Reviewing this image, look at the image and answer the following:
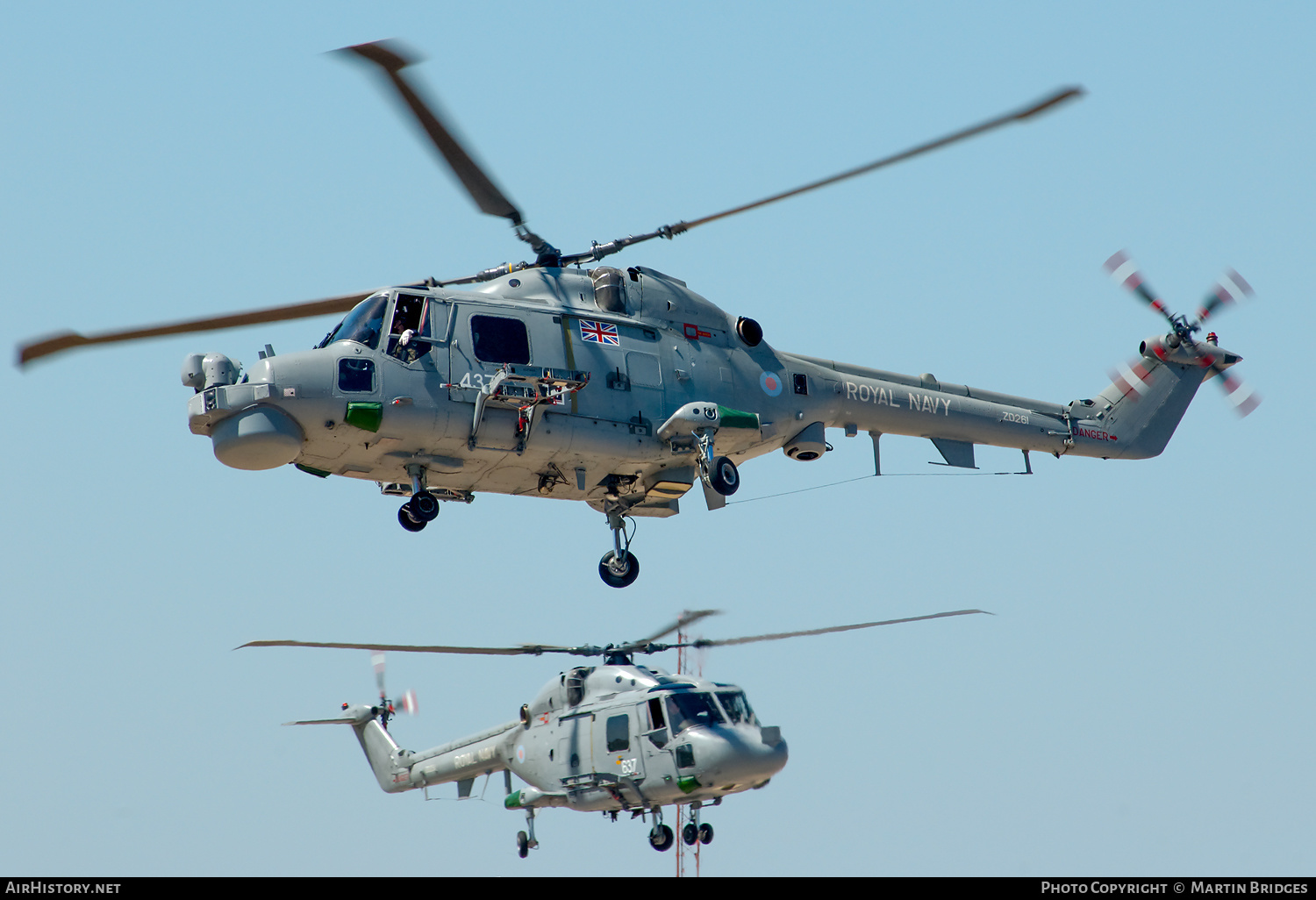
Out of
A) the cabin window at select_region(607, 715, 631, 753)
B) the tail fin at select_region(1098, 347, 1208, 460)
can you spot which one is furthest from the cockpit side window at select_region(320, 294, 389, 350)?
the tail fin at select_region(1098, 347, 1208, 460)

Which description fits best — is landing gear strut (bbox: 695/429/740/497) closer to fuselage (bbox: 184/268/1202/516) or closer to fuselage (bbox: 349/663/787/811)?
fuselage (bbox: 184/268/1202/516)

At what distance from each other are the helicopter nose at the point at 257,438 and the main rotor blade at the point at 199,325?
59.2 inches

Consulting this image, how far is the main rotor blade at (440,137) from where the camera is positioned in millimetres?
19016

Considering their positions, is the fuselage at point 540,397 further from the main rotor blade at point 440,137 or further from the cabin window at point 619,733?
the cabin window at point 619,733

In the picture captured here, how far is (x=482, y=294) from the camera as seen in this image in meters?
23.0

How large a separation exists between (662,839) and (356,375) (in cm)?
1092

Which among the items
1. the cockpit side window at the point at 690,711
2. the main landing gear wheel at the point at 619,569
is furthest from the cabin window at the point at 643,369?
the cockpit side window at the point at 690,711

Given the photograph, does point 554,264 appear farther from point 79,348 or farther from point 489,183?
point 79,348

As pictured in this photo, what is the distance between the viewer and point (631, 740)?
28.3 m

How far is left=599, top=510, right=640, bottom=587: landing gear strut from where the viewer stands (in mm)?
24969

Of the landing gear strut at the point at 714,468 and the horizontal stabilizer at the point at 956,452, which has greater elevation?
the horizontal stabilizer at the point at 956,452

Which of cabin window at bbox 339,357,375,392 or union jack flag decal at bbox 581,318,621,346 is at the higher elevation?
union jack flag decal at bbox 581,318,621,346

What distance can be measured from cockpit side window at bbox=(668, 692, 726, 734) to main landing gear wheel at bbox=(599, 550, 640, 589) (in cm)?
381

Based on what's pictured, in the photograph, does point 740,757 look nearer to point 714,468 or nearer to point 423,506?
point 714,468
